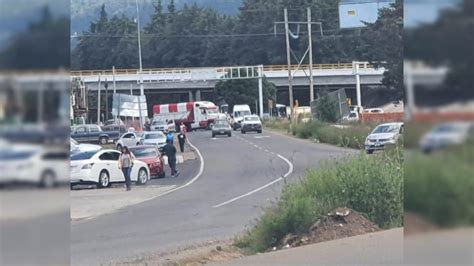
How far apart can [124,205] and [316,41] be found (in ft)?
8.09

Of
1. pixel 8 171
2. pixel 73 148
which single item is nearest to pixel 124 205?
pixel 73 148

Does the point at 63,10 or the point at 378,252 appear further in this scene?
the point at 378,252

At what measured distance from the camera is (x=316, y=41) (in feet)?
29.0

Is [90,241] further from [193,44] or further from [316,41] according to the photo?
[316,41]

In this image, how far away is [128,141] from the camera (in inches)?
339

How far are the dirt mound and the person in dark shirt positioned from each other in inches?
56.8

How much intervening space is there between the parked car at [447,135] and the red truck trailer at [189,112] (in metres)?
3.27

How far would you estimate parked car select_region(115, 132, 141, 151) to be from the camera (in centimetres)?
855

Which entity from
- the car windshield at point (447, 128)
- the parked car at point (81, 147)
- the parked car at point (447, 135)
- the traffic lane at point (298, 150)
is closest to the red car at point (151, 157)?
the parked car at point (81, 147)

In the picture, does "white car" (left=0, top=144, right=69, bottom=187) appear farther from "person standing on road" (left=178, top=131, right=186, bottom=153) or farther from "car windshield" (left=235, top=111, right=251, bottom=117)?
"car windshield" (left=235, top=111, right=251, bottom=117)

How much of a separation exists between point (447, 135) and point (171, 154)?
379cm

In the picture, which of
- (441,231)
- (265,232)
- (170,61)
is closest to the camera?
(441,231)

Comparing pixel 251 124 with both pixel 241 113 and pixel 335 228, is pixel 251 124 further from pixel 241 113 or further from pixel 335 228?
pixel 335 228

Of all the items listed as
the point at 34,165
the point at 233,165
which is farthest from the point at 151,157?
the point at 34,165
